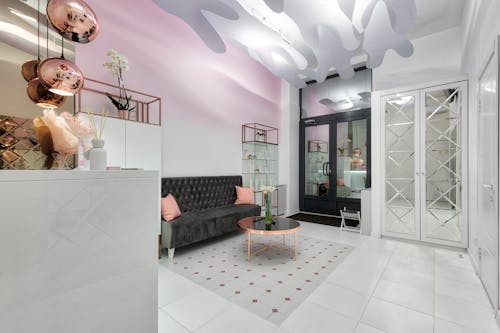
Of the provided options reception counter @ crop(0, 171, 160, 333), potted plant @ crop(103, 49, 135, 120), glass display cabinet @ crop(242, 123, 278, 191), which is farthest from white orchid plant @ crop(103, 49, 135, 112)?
glass display cabinet @ crop(242, 123, 278, 191)

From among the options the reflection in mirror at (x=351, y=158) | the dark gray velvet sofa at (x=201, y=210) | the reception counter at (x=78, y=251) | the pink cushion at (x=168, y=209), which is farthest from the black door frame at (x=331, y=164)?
the reception counter at (x=78, y=251)

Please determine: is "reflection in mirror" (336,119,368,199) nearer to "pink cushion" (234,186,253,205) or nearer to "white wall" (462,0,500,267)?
"white wall" (462,0,500,267)

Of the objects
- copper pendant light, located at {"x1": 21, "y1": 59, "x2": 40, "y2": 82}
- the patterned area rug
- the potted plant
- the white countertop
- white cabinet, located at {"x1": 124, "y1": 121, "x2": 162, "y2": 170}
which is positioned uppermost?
the potted plant

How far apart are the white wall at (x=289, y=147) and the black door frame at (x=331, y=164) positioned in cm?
15

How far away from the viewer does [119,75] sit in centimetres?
294

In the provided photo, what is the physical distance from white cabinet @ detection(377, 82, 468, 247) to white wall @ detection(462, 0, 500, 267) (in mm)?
233

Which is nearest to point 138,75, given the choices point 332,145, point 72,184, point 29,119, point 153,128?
point 153,128

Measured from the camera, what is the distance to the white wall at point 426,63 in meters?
4.15

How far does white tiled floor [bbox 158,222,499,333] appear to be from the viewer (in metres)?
1.82

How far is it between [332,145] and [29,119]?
5674 mm

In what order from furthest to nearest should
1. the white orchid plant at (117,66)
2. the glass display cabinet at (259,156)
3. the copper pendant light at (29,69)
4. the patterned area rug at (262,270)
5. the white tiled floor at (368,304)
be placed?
the glass display cabinet at (259,156)
the white orchid plant at (117,66)
the patterned area rug at (262,270)
the white tiled floor at (368,304)
the copper pendant light at (29,69)

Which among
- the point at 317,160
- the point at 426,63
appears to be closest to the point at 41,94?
the point at 426,63

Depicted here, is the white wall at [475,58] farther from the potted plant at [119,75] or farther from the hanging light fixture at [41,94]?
the potted plant at [119,75]

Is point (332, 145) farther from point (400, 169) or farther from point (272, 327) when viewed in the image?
point (272, 327)
